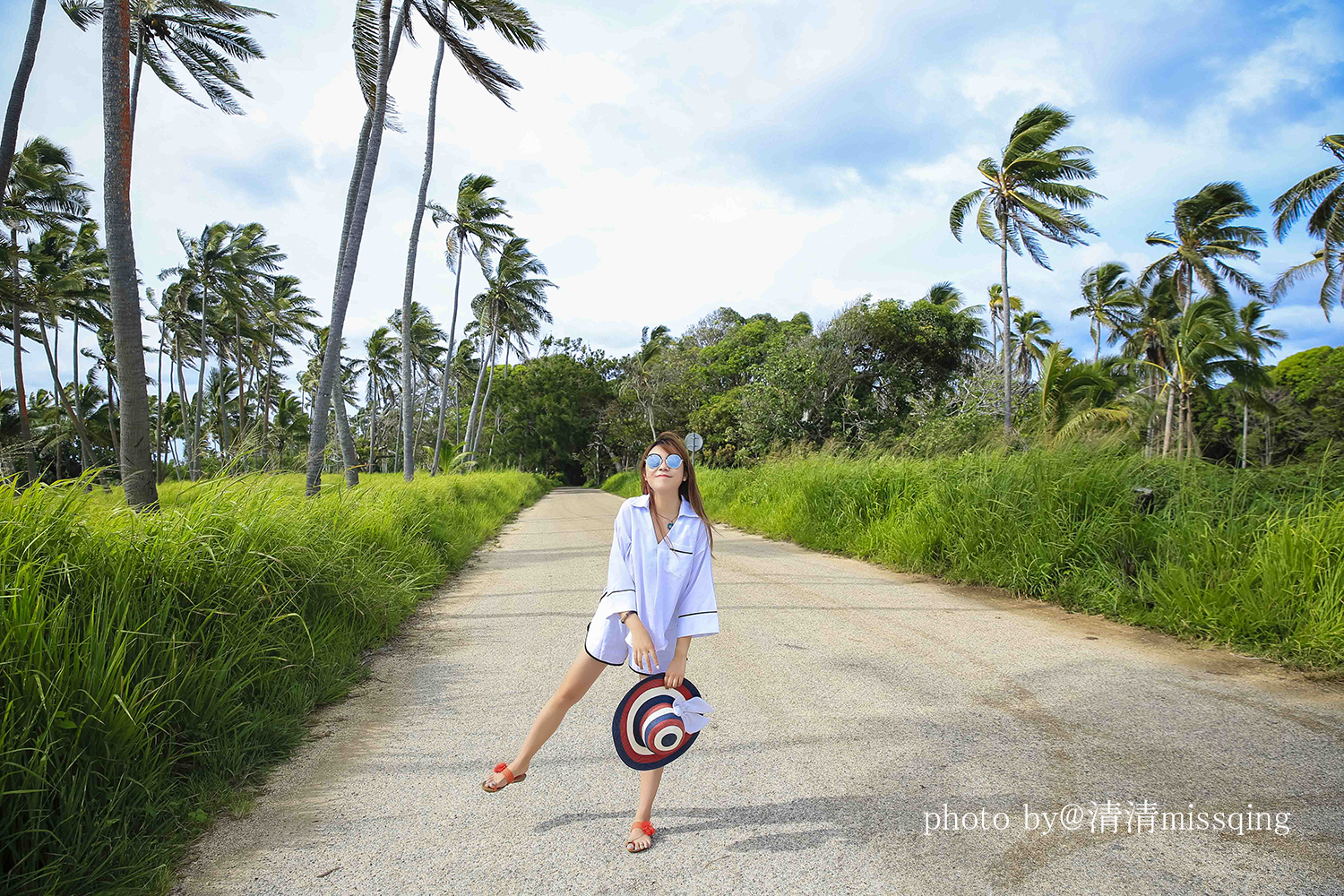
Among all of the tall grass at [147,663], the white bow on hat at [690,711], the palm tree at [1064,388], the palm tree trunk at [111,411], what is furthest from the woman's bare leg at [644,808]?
the palm tree trunk at [111,411]

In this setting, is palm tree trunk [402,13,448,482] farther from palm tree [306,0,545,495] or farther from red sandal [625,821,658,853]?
red sandal [625,821,658,853]

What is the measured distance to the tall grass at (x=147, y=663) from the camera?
2268mm

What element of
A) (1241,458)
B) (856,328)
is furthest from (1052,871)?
(856,328)

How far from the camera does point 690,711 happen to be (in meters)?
2.30

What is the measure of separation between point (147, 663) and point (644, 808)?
2265 millimetres

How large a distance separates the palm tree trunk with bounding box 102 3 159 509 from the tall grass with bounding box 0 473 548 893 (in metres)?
1.93

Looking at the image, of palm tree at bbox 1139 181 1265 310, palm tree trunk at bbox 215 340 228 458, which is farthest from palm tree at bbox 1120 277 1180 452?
palm tree trunk at bbox 215 340 228 458

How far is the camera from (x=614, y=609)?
7.79 ft

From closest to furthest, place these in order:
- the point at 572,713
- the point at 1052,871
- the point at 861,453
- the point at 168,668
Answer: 1. the point at 1052,871
2. the point at 168,668
3. the point at 572,713
4. the point at 861,453

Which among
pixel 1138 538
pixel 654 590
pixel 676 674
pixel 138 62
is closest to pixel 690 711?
pixel 676 674

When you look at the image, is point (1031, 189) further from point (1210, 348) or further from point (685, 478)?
point (685, 478)

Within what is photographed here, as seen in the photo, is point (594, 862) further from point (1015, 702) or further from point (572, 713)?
point (1015, 702)

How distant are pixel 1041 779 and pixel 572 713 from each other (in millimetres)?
2203

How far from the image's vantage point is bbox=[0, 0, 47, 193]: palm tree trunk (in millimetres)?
10344
